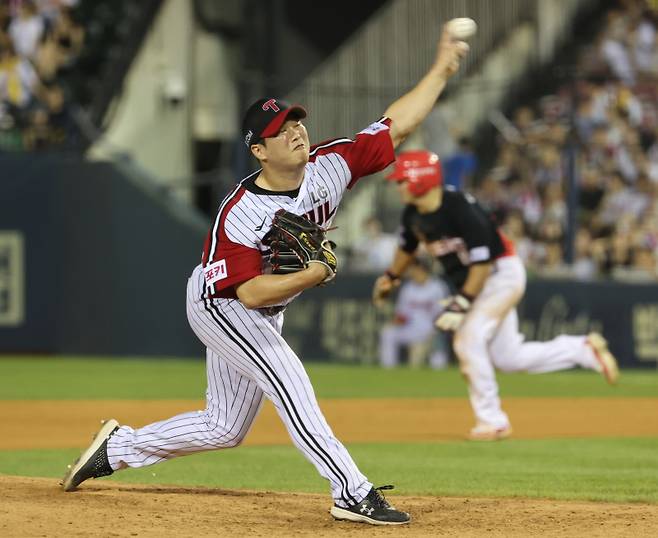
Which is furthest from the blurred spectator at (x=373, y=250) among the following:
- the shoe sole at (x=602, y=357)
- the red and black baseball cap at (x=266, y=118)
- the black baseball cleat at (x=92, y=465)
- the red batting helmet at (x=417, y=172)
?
the red and black baseball cap at (x=266, y=118)

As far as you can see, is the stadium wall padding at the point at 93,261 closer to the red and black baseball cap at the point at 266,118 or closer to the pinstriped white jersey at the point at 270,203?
the pinstriped white jersey at the point at 270,203

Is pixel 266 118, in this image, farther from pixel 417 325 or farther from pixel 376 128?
pixel 417 325

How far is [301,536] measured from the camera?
5.50 metres

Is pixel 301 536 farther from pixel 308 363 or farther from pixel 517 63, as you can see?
pixel 517 63

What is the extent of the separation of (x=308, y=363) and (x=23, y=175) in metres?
4.73

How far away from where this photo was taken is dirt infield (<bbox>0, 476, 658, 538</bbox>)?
557 centimetres

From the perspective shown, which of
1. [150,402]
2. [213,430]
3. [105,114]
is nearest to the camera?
[213,430]

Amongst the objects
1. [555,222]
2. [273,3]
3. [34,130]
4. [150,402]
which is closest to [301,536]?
[150,402]

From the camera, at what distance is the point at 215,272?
5777 millimetres

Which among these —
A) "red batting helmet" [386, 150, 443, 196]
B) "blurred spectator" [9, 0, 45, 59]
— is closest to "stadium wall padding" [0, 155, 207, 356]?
"blurred spectator" [9, 0, 45, 59]

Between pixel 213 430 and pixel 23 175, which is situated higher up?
pixel 23 175

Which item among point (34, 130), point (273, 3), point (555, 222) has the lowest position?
point (555, 222)

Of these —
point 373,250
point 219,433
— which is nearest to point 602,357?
point 219,433

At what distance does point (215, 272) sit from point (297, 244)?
1.38 feet
